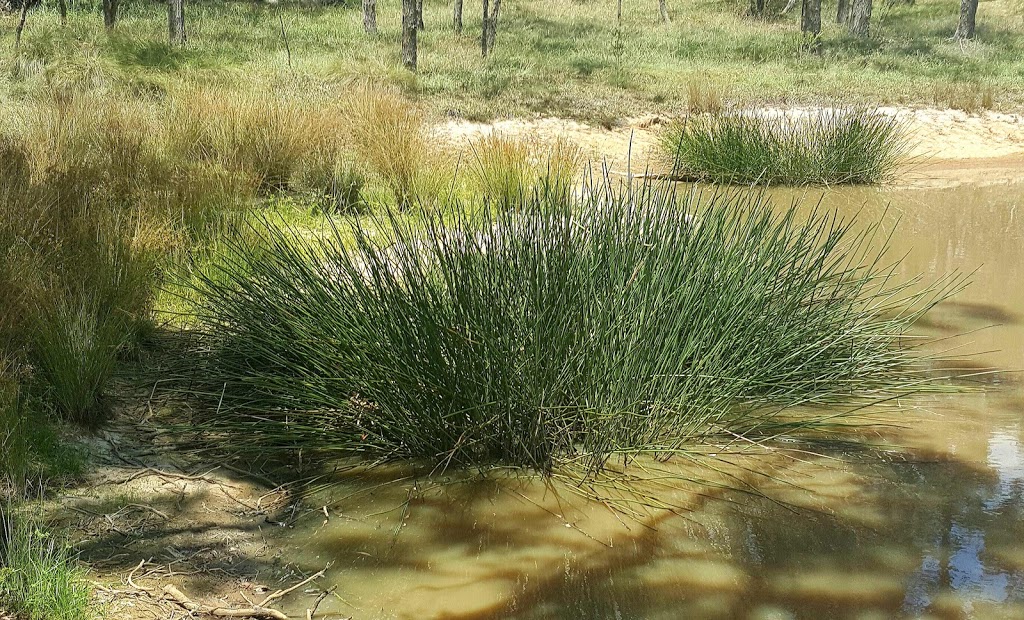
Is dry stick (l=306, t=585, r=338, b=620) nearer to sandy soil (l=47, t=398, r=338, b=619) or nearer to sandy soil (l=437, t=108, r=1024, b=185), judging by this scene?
sandy soil (l=47, t=398, r=338, b=619)

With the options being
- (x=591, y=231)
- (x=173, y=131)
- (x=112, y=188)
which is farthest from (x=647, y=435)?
(x=173, y=131)

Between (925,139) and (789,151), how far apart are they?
3049 mm

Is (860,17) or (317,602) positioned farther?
(860,17)

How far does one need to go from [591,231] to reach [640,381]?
0.58 metres

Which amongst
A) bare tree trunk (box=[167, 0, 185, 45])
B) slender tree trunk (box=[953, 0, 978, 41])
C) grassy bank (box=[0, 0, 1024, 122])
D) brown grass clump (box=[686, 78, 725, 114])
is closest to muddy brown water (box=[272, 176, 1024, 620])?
grassy bank (box=[0, 0, 1024, 122])

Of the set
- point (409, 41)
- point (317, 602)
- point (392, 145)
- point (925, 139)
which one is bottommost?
point (317, 602)

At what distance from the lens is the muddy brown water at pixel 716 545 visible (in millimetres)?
2719

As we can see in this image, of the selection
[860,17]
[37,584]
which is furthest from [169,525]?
[860,17]

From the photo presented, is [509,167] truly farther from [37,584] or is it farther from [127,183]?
[37,584]

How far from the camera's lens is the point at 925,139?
1120cm

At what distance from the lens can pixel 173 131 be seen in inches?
272

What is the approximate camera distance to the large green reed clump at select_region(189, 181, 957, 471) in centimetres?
323

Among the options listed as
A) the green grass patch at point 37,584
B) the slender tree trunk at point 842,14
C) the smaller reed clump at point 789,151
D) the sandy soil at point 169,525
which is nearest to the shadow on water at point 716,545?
A: the sandy soil at point 169,525

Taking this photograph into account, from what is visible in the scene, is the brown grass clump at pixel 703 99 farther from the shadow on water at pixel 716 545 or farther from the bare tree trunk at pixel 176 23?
the shadow on water at pixel 716 545
